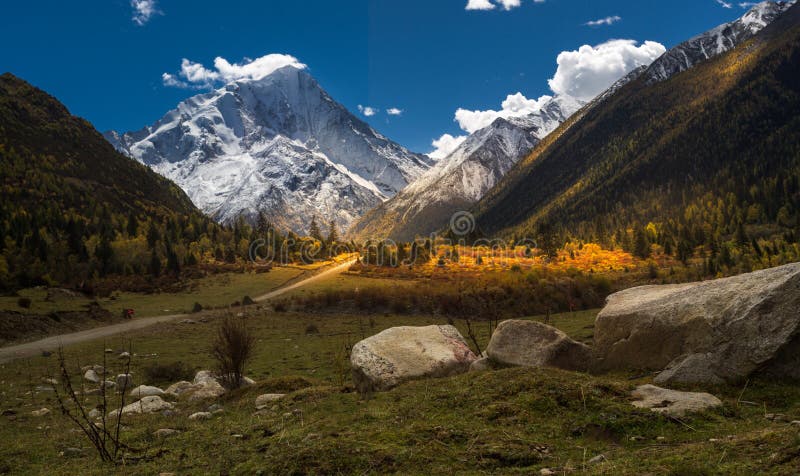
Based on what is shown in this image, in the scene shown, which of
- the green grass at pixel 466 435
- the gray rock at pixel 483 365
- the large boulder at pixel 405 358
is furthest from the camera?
the gray rock at pixel 483 365

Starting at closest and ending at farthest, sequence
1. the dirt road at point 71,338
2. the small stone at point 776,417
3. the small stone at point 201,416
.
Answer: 1. the small stone at point 776,417
2. the small stone at point 201,416
3. the dirt road at point 71,338

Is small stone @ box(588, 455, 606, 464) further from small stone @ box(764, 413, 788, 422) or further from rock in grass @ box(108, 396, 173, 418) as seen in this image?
rock in grass @ box(108, 396, 173, 418)

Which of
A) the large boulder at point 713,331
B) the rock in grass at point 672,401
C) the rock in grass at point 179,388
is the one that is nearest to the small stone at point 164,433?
the rock in grass at point 179,388

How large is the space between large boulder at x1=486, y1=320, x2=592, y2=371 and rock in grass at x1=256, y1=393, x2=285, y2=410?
7040 millimetres

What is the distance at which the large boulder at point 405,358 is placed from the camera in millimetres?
14219

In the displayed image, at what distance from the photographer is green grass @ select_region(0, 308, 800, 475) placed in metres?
6.88

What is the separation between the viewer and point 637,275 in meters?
93.8

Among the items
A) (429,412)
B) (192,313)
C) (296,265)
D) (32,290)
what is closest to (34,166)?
(296,265)

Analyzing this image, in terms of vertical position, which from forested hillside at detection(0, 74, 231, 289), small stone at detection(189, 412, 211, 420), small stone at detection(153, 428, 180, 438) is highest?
forested hillside at detection(0, 74, 231, 289)

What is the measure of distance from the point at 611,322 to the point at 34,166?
623 feet

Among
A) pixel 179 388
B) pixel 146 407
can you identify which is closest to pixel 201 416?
pixel 146 407

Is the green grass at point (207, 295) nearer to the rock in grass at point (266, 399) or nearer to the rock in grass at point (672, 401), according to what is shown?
the rock in grass at point (266, 399)

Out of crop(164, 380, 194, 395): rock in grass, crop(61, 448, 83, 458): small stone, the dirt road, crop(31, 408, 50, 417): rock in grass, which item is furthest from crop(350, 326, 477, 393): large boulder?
the dirt road

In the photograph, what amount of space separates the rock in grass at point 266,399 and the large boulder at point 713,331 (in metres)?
10.1
